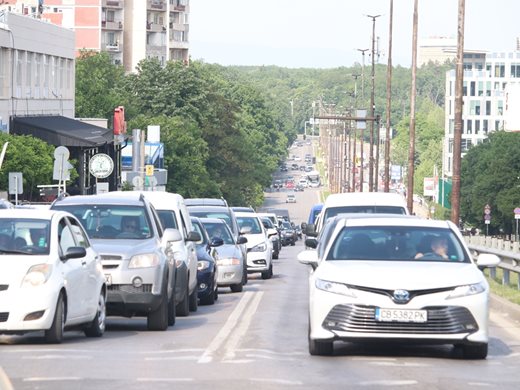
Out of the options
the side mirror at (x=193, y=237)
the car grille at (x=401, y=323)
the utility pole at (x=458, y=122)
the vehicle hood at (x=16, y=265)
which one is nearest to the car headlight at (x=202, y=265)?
the side mirror at (x=193, y=237)

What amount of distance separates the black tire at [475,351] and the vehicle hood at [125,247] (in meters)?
4.62

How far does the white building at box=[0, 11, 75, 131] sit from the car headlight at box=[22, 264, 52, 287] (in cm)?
5059

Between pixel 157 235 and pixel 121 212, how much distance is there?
2.03ft

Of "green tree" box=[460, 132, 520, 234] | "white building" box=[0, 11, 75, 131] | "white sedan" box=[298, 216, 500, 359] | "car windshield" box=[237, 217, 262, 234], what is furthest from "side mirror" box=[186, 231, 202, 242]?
"green tree" box=[460, 132, 520, 234]

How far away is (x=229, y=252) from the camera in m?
30.9

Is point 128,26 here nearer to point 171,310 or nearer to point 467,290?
point 171,310

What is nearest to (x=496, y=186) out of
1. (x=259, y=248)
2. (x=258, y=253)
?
(x=259, y=248)

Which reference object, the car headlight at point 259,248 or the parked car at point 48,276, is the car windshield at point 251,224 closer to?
the car headlight at point 259,248

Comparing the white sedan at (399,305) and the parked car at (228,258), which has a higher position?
the white sedan at (399,305)

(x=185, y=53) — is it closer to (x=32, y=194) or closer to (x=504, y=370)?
(x=32, y=194)

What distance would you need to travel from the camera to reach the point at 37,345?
16.4 m

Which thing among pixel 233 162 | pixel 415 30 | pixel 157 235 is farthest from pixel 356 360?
pixel 233 162

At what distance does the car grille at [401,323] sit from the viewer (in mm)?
15438

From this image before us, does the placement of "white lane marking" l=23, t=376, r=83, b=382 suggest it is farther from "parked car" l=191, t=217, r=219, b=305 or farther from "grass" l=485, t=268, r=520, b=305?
"grass" l=485, t=268, r=520, b=305
